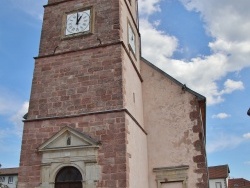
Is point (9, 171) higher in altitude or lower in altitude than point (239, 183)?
higher

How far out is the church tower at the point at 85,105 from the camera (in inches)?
360

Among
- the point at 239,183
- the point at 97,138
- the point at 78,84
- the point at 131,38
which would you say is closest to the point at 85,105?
the point at 78,84

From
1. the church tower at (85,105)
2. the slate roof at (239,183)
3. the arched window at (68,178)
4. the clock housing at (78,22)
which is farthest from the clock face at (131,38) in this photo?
the slate roof at (239,183)

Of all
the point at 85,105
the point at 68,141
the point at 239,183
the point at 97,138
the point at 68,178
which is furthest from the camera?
the point at 239,183

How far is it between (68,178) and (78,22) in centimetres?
577

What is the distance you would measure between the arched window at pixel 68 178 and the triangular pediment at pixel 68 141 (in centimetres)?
70

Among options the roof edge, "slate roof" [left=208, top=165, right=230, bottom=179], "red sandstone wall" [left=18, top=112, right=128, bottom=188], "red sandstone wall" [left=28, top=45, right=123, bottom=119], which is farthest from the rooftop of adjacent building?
"red sandstone wall" [left=18, top=112, right=128, bottom=188]

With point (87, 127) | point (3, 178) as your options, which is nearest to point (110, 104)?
point (87, 127)

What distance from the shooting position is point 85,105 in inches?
396

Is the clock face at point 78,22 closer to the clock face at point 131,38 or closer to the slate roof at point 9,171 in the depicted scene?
the clock face at point 131,38

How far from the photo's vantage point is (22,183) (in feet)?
31.4

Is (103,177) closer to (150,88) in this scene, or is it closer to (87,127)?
(87,127)

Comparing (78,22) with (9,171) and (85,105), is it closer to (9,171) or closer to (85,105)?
(85,105)

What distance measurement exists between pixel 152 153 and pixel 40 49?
5.89m
